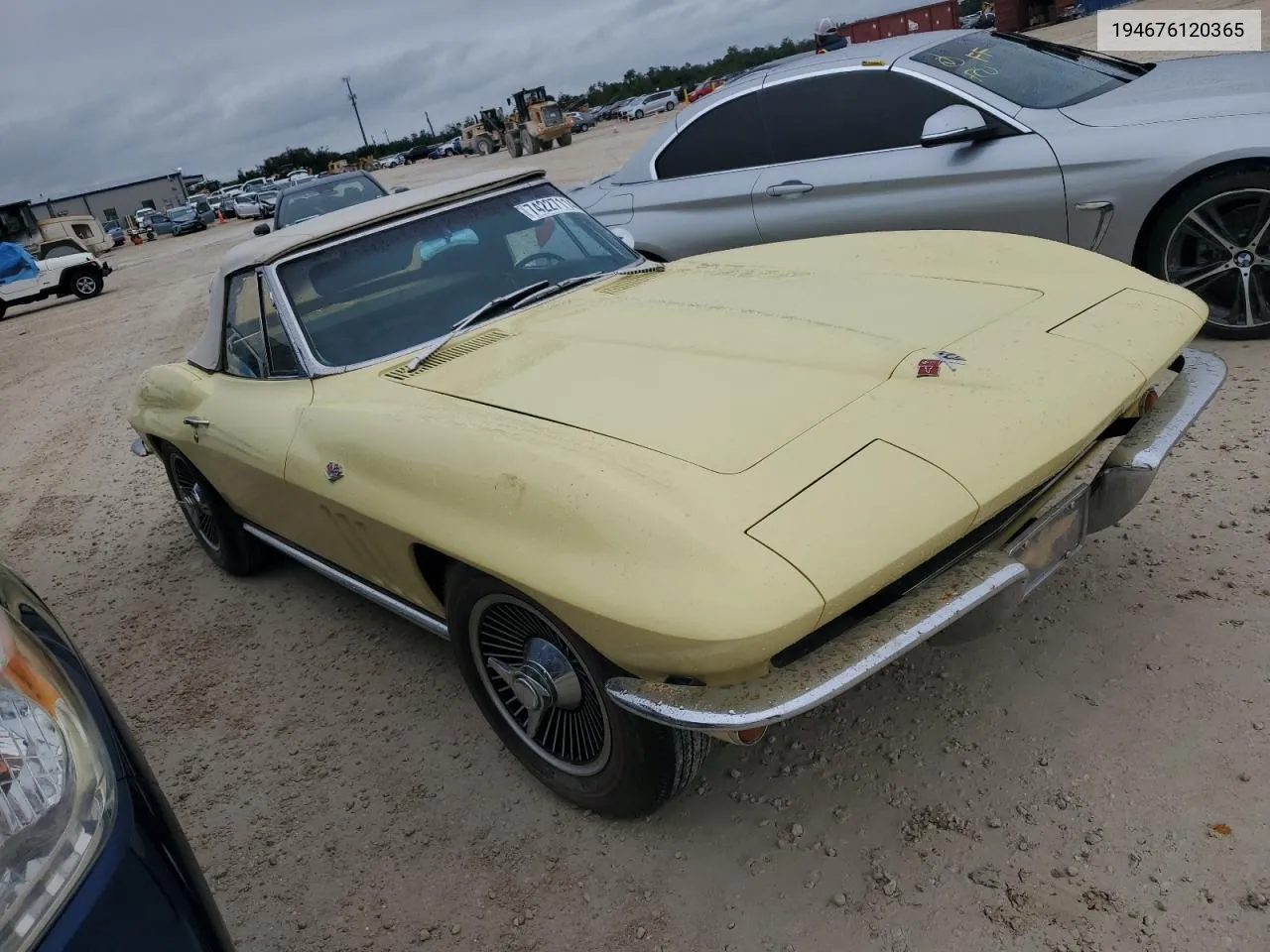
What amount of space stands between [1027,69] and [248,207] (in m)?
46.5

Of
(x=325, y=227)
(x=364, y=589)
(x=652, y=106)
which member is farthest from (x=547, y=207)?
(x=652, y=106)

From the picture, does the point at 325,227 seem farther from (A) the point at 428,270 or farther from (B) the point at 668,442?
(B) the point at 668,442

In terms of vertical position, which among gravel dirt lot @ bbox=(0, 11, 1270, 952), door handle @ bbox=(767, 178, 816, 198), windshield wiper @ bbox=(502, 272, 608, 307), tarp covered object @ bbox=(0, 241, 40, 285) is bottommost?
gravel dirt lot @ bbox=(0, 11, 1270, 952)

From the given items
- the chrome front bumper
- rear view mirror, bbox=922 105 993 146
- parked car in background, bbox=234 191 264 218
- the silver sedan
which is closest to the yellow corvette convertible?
the chrome front bumper

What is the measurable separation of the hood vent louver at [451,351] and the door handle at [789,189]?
2.66 metres

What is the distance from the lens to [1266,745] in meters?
2.16

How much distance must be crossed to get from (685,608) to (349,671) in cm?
198

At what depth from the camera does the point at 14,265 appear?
755 inches

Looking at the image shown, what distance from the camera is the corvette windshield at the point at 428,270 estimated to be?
318 cm

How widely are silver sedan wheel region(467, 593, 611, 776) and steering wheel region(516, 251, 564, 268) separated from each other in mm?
1587

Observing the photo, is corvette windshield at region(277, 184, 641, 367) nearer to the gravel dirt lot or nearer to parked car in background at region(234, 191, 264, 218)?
the gravel dirt lot

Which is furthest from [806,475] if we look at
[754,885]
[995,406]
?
[754,885]

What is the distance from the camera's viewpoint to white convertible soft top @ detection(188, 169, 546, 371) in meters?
3.40

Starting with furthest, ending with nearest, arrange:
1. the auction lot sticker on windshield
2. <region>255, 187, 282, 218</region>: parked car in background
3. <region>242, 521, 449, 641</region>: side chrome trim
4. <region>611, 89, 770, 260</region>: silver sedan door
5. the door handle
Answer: <region>255, 187, 282, 218</region>: parked car in background < <region>611, 89, 770, 260</region>: silver sedan door < the door handle < the auction lot sticker on windshield < <region>242, 521, 449, 641</region>: side chrome trim
